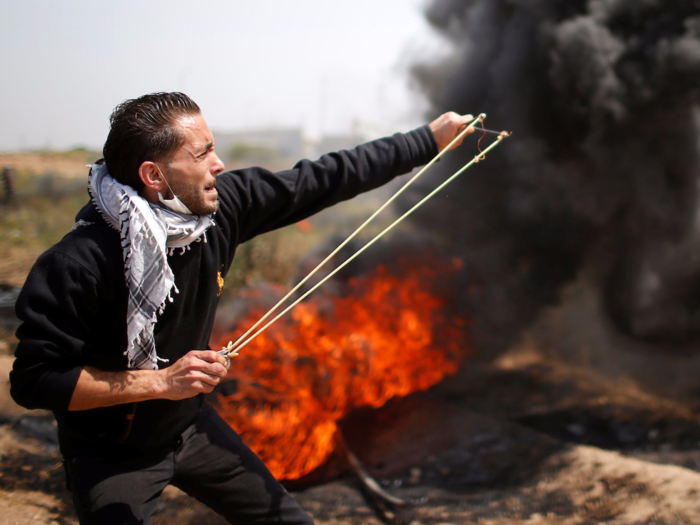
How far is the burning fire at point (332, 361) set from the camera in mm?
4148

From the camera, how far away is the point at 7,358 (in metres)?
4.53

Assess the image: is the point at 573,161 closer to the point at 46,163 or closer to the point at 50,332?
the point at 50,332

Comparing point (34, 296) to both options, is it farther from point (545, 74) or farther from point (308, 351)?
point (545, 74)

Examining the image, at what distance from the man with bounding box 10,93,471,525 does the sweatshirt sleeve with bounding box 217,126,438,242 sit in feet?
0.08

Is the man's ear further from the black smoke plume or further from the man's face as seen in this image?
the black smoke plume

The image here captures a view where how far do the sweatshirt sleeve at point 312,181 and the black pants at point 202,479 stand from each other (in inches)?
38.0

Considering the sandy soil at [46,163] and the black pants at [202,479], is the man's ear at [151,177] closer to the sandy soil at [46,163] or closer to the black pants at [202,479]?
the black pants at [202,479]

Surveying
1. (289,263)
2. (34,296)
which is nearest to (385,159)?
(34,296)

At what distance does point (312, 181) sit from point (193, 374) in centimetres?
112

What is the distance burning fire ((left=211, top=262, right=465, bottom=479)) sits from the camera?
415 cm

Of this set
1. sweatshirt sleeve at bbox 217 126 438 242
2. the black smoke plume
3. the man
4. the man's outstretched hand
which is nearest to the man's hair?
the man

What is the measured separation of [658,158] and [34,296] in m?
7.07

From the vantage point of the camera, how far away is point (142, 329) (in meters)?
1.75

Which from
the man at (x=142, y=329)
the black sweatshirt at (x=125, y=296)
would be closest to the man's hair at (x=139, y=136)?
the man at (x=142, y=329)
